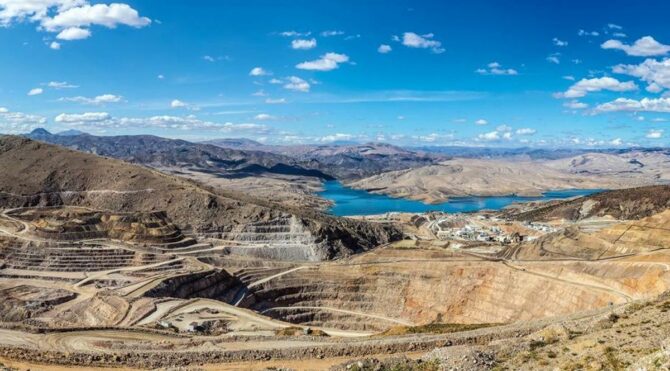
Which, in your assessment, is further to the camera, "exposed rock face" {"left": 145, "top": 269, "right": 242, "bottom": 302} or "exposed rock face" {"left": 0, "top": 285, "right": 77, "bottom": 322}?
"exposed rock face" {"left": 145, "top": 269, "right": 242, "bottom": 302}

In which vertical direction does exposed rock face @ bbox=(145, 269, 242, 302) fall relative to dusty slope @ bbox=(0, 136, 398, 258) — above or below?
below

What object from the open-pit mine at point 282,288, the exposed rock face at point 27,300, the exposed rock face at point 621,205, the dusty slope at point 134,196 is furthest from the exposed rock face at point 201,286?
the exposed rock face at point 621,205

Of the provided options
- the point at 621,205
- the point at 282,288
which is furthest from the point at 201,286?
the point at 621,205

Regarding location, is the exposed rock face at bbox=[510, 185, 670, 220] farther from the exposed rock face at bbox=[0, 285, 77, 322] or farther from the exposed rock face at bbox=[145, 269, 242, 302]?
the exposed rock face at bbox=[0, 285, 77, 322]

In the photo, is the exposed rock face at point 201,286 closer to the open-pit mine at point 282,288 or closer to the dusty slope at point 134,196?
the open-pit mine at point 282,288

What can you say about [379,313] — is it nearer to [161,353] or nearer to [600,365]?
[161,353]

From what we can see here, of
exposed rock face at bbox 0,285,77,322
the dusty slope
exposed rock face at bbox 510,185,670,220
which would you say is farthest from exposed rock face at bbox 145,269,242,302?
exposed rock face at bbox 510,185,670,220

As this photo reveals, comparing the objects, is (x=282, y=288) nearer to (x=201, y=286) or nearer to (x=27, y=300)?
(x=201, y=286)
